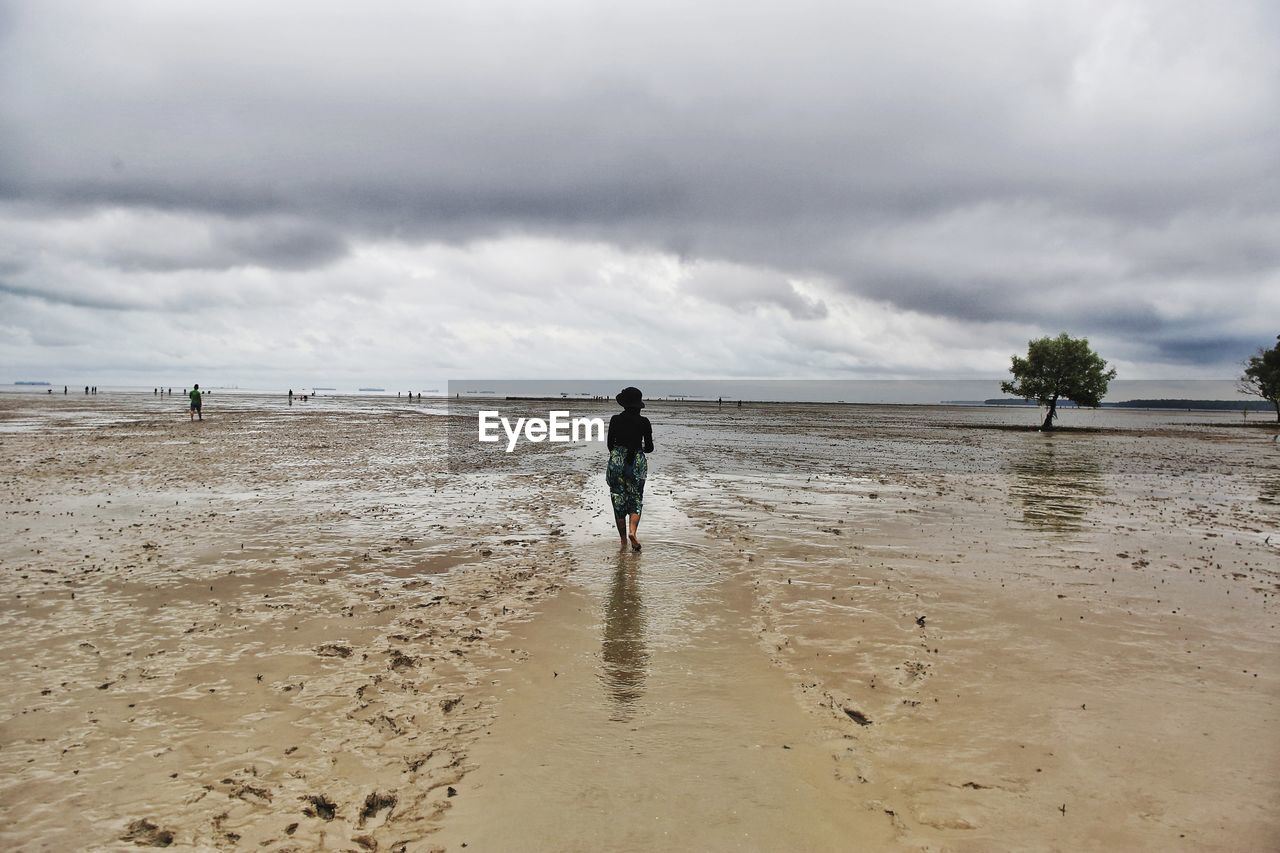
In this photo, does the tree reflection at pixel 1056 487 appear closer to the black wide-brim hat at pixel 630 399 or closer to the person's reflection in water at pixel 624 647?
the black wide-brim hat at pixel 630 399

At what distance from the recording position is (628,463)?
11609 millimetres

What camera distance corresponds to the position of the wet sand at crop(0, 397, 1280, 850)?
4176mm

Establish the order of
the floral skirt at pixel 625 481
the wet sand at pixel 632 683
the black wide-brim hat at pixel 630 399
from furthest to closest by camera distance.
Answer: the black wide-brim hat at pixel 630 399, the floral skirt at pixel 625 481, the wet sand at pixel 632 683

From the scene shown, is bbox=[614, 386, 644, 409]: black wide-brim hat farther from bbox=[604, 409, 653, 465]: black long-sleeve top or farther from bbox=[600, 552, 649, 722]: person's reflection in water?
bbox=[600, 552, 649, 722]: person's reflection in water

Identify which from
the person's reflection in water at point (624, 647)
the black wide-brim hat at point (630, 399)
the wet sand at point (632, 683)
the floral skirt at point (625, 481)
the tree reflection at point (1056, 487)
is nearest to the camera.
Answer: the wet sand at point (632, 683)

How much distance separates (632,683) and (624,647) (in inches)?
38.1

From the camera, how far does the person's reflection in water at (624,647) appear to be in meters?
5.88

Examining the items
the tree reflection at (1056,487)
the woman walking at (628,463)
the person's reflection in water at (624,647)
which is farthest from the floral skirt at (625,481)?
the tree reflection at (1056,487)

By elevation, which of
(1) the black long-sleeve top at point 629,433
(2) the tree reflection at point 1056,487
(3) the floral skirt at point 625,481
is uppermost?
(1) the black long-sleeve top at point 629,433

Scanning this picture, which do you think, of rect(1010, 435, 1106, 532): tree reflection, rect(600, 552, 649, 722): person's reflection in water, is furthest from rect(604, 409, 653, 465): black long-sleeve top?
rect(1010, 435, 1106, 532): tree reflection

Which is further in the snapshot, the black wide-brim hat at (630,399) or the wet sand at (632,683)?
the black wide-brim hat at (630,399)

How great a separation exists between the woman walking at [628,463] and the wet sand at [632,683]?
836 millimetres

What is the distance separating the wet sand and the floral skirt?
958 millimetres

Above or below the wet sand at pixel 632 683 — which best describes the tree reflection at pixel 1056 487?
above
